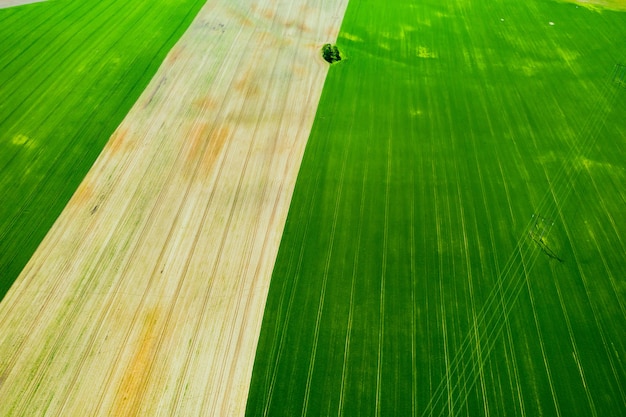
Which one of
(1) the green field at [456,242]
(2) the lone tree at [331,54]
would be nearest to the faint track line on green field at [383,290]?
(1) the green field at [456,242]

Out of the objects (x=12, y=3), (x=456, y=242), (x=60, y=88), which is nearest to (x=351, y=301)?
(x=456, y=242)

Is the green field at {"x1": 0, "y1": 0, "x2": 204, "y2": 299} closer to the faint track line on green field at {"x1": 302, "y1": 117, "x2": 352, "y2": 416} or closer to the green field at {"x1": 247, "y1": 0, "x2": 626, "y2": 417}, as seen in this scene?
the green field at {"x1": 247, "y1": 0, "x2": 626, "y2": 417}

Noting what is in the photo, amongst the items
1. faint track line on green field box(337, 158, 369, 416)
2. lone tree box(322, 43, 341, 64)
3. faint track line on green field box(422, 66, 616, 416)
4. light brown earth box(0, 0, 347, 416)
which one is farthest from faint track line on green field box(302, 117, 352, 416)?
lone tree box(322, 43, 341, 64)

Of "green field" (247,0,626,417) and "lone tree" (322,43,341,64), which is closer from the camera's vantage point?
"green field" (247,0,626,417)

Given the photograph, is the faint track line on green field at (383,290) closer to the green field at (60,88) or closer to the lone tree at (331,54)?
the lone tree at (331,54)

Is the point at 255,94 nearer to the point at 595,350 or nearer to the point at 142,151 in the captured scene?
the point at 142,151

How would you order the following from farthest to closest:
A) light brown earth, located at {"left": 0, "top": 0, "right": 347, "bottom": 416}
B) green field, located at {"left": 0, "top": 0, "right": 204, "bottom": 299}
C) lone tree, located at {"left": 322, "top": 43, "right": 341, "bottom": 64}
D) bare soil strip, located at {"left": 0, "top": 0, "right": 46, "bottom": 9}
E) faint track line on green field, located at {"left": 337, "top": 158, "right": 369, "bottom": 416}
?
bare soil strip, located at {"left": 0, "top": 0, "right": 46, "bottom": 9}, lone tree, located at {"left": 322, "top": 43, "right": 341, "bottom": 64}, green field, located at {"left": 0, "top": 0, "right": 204, "bottom": 299}, light brown earth, located at {"left": 0, "top": 0, "right": 347, "bottom": 416}, faint track line on green field, located at {"left": 337, "top": 158, "right": 369, "bottom": 416}
